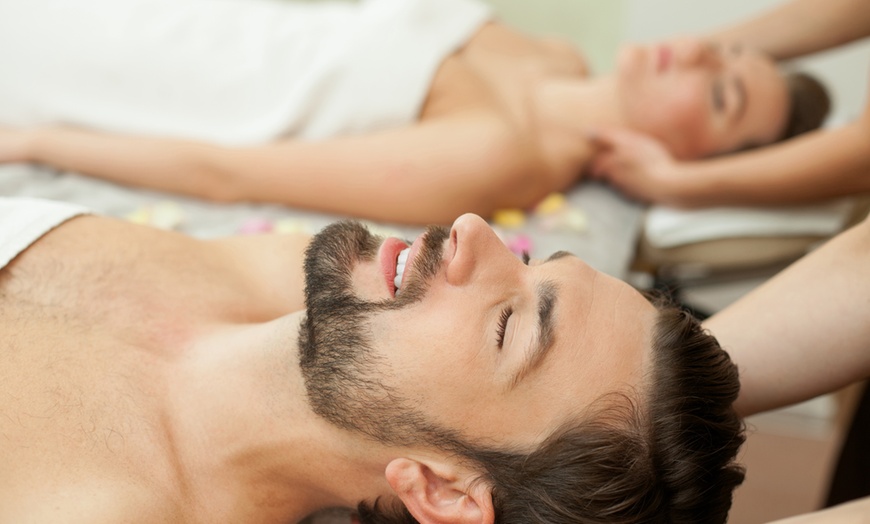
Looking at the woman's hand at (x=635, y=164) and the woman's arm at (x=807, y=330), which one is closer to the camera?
the woman's arm at (x=807, y=330)

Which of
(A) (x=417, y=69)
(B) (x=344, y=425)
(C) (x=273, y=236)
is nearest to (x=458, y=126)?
(A) (x=417, y=69)

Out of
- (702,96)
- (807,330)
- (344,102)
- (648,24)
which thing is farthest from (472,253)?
(648,24)

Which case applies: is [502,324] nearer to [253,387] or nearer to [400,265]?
[400,265]

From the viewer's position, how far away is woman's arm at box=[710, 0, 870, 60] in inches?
92.7

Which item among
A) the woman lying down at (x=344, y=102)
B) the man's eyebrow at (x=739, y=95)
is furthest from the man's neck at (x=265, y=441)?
the man's eyebrow at (x=739, y=95)

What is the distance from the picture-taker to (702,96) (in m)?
2.59

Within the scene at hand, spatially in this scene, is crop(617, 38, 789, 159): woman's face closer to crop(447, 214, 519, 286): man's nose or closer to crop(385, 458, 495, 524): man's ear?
crop(447, 214, 519, 286): man's nose

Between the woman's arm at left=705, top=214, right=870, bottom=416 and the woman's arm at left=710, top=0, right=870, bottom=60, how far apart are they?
1.16 metres

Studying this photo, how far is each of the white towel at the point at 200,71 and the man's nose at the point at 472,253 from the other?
3.81 feet

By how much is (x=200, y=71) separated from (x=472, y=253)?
1.44 m

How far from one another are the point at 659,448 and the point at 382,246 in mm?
591

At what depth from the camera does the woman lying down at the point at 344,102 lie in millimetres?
2191

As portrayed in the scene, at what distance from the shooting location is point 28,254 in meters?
1.48

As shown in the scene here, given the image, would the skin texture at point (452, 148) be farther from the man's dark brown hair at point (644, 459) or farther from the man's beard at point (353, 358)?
the man's dark brown hair at point (644, 459)
